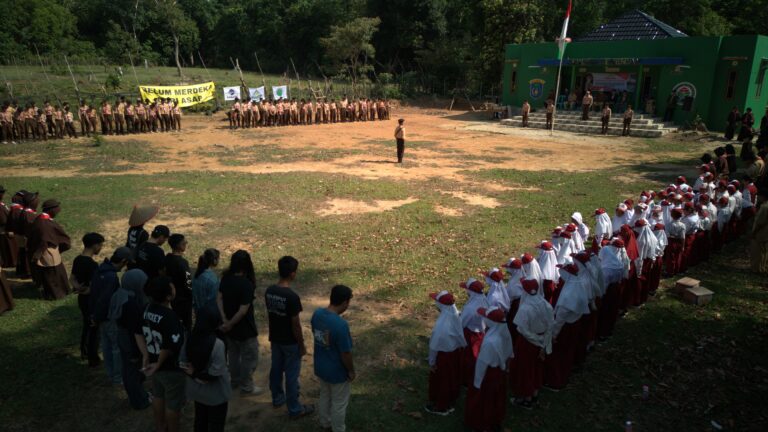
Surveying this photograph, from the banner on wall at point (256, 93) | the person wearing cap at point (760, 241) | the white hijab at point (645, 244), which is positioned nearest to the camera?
the white hijab at point (645, 244)

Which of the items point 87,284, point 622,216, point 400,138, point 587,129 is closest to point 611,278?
point 622,216

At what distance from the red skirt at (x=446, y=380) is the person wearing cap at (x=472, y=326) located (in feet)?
0.41

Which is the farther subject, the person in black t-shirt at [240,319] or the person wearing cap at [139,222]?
the person wearing cap at [139,222]

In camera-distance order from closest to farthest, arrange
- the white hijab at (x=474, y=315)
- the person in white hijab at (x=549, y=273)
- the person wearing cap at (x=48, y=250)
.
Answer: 1. the white hijab at (x=474, y=315)
2. the person in white hijab at (x=549, y=273)
3. the person wearing cap at (x=48, y=250)

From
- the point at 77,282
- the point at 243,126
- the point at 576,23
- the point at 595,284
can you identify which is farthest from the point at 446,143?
the point at 576,23

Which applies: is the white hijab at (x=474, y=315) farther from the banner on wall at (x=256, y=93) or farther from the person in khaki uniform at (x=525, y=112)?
the banner on wall at (x=256, y=93)

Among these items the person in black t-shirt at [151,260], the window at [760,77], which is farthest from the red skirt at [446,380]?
the window at [760,77]

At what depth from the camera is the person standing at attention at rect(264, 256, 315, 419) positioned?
14.9 feet

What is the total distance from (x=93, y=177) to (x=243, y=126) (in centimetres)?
1223

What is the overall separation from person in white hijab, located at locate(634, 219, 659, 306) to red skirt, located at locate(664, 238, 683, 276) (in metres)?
1.08

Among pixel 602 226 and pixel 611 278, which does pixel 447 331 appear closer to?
pixel 611 278

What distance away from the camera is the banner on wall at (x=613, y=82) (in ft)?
90.3

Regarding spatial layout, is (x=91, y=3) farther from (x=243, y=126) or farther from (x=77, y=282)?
(x=77, y=282)

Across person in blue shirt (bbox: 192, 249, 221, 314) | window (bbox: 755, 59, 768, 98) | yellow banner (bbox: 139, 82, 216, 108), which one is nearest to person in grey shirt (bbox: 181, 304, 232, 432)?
person in blue shirt (bbox: 192, 249, 221, 314)
